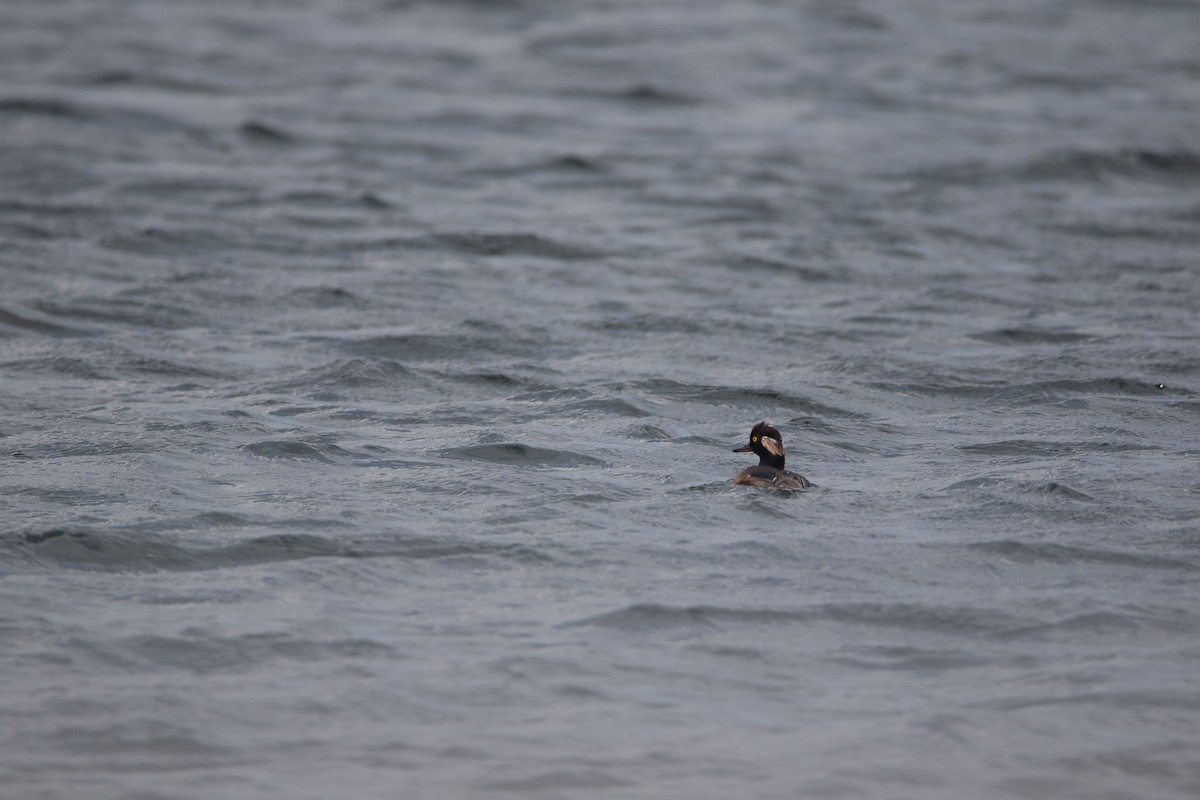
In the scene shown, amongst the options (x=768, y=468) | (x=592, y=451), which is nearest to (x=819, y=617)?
(x=768, y=468)

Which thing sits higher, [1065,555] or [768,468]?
[768,468]

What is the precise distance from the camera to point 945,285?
15938mm

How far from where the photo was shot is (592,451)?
1054 centimetres

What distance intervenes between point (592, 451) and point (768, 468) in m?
1.41

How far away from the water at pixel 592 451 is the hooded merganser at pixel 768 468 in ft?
0.35

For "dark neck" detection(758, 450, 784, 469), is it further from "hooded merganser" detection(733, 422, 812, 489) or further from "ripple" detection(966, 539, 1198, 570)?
"ripple" detection(966, 539, 1198, 570)

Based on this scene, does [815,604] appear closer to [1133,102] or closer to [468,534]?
[468,534]

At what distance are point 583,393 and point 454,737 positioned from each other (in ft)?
18.3

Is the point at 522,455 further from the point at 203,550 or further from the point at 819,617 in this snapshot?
the point at 819,617

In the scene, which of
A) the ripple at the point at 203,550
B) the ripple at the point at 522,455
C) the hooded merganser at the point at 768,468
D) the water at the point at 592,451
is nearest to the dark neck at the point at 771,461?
the hooded merganser at the point at 768,468

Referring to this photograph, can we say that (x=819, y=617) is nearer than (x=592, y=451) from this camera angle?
Yes

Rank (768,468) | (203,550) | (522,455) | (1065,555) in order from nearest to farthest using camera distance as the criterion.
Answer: (203,550) < (1065,555) < (768,468) < (522,455)

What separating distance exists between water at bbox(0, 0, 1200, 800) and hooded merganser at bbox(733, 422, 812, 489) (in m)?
0.11

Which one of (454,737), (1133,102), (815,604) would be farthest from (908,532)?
(1133,102)
